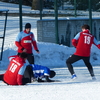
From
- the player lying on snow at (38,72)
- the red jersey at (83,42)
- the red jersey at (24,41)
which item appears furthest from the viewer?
the red jersey at (24,41)

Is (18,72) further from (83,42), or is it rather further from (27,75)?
(83,42)

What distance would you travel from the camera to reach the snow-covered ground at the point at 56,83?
777cm

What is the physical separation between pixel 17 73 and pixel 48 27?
8718 mm

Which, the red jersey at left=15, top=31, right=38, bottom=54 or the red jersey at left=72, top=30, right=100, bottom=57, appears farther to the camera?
the red jersey at left=15, top=31, right=38, bottom=54

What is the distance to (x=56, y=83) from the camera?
9.88 m

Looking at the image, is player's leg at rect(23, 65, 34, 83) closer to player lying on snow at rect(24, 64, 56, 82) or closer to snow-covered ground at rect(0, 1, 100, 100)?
player lying on snow at rect(24, 64, 56, 82)

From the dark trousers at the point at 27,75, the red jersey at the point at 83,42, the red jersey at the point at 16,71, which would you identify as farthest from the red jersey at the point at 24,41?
the red jersey at the point at 16,71

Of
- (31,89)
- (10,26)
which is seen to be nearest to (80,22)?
(10,26)

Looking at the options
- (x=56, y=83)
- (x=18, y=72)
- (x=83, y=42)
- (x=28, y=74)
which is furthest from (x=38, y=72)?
(x=83, y=42)

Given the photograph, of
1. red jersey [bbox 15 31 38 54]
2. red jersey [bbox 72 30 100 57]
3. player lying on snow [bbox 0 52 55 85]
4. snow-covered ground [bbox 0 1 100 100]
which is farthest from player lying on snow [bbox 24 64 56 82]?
red jersey [bbox 15 31 38 54]

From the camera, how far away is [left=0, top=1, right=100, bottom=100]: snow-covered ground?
7770mm

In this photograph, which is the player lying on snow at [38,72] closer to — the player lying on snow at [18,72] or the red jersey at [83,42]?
the player lying on snow at [18,72]

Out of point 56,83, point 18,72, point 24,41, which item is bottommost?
Result: point 56,83

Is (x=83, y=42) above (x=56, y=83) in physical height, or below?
above
